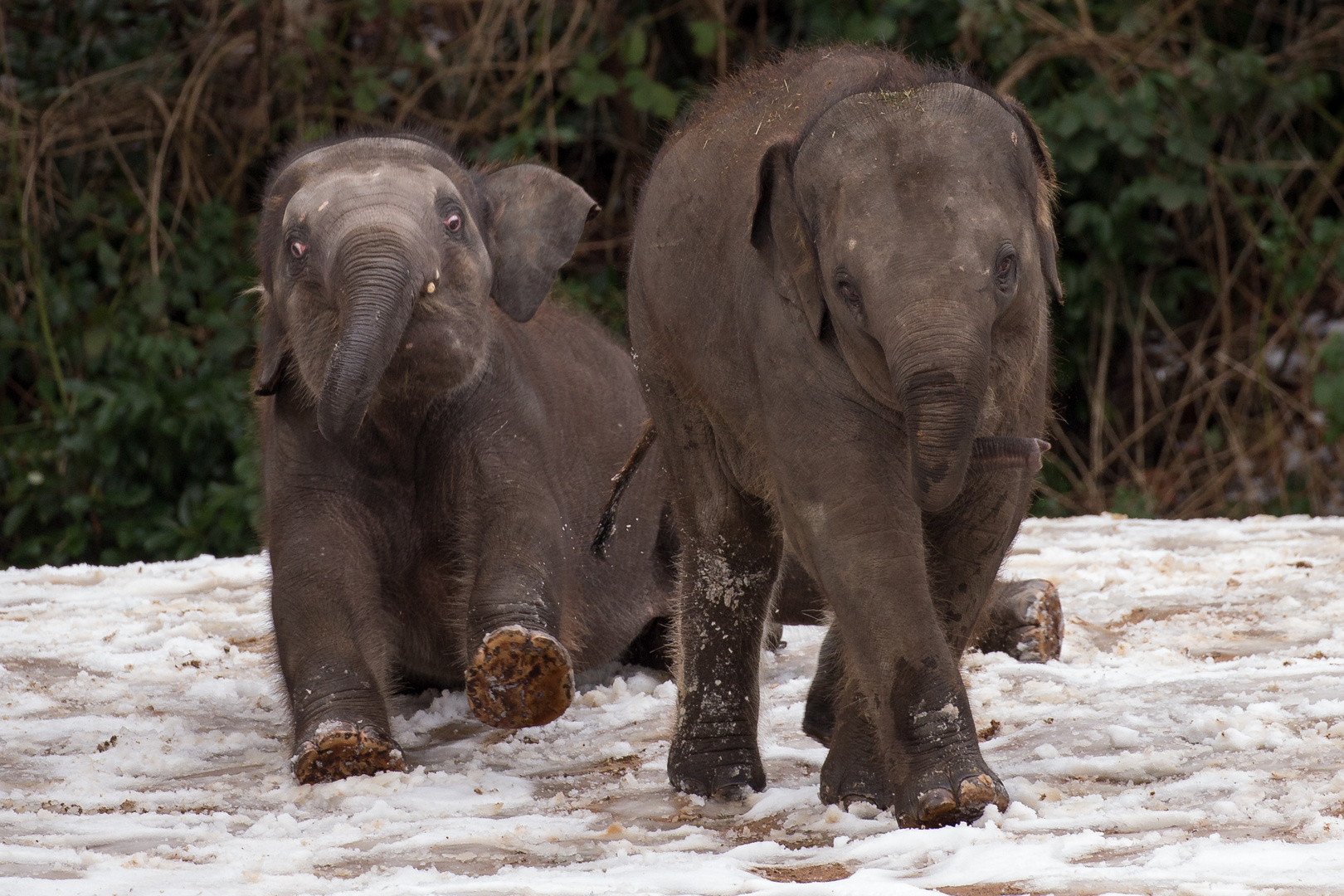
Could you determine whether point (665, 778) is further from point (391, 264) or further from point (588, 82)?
point (588, 82)

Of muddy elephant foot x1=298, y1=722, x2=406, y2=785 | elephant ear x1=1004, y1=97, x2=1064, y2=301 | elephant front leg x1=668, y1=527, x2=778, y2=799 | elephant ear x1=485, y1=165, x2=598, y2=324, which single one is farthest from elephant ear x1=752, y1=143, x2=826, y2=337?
elephant ear x1=485, y1=165, x2=598, y2=324

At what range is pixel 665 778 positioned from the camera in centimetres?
365

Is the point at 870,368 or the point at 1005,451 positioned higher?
the point at 870,368

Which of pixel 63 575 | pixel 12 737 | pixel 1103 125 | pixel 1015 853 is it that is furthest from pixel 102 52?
pixel 1015 853

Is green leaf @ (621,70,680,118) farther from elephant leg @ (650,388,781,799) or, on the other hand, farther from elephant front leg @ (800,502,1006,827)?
elephant front leg @ (800,502,1006,827)

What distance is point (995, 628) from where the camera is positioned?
4625 millimetres

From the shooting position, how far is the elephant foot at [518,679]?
367 cm

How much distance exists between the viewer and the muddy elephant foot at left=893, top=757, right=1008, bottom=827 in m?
2.90

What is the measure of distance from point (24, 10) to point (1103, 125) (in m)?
5.69

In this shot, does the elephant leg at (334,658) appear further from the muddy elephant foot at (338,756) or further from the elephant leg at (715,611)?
the elephant leg at (715,611)

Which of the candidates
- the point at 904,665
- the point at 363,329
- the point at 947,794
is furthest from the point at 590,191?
the point at 947,794

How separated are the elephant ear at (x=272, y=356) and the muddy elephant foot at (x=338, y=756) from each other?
3.06 ft

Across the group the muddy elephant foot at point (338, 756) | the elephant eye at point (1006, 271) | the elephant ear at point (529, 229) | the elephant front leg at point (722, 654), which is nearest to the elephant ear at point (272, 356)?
the elephant ear at point (529, 229)

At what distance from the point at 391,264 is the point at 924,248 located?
1.45 meters
